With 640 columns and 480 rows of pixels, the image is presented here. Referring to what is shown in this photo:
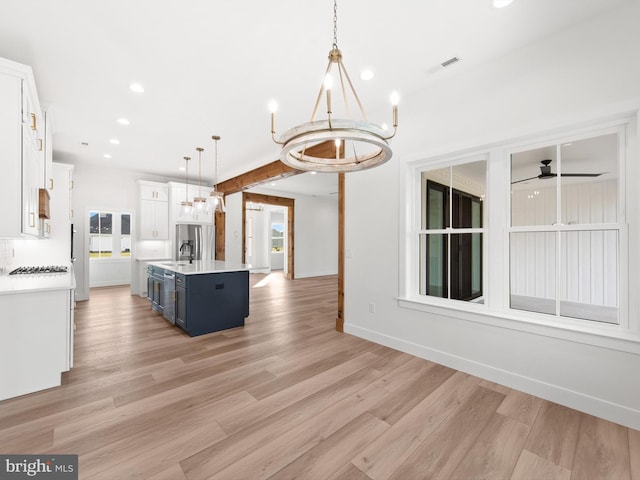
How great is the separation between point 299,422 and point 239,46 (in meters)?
2.97

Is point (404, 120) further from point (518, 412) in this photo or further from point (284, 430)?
point (284, 430)

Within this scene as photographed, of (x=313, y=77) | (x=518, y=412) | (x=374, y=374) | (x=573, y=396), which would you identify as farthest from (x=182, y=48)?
(x=573, y=396)

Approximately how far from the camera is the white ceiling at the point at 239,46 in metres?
2.05

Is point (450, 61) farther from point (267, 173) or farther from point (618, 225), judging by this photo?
point (267, 173)

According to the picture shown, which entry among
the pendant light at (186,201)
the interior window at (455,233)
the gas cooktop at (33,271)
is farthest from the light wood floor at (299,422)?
the pendant light at (186,201)

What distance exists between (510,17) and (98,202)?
7643 mm

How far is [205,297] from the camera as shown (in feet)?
12.6

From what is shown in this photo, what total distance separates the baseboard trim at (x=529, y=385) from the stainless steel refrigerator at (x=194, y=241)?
202 inches

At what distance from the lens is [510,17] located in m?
2.10

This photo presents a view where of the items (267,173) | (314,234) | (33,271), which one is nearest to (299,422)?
(33,271)

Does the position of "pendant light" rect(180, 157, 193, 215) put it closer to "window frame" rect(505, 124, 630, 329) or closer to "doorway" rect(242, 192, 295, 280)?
"doorway" rect(242, 192, 295, 280)

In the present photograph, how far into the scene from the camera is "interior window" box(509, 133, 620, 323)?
2.24m

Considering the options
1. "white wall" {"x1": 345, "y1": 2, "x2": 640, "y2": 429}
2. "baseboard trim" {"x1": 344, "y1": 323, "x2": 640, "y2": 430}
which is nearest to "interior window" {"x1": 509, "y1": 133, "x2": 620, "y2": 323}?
"white wall" {"x1": 345, "y1": 2, "x2": 640, "y2": 429}

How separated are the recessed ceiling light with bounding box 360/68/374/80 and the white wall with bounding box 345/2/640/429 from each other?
59 cm
